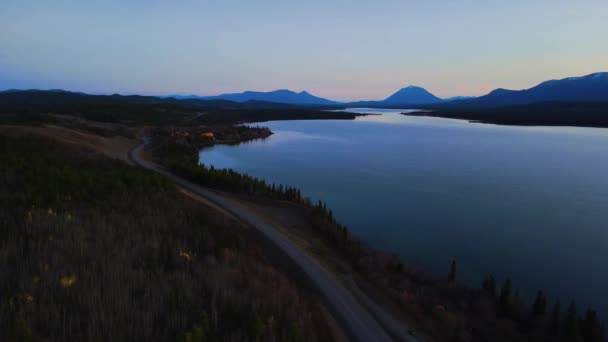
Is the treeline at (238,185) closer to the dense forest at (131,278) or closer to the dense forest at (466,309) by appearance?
the dense forest at (466,309)

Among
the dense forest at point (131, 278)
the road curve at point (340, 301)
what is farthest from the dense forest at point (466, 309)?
the dense forest at point (131, 278)

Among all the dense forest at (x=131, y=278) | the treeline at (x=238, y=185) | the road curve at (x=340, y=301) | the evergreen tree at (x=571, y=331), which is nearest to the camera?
the dense forest at (x=131, y=278)

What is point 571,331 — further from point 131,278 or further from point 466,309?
point 131,278

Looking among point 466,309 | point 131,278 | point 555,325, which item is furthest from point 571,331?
point 131,278

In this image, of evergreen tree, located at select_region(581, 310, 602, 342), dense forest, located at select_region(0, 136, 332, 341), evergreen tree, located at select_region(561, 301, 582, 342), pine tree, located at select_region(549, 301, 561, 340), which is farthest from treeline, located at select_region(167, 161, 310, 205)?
evergreen tree, located at select_region(581, 310, 602, 342)

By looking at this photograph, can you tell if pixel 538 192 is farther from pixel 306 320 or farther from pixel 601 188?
pixel 306 320

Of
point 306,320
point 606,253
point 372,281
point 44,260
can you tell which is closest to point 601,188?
point 606,253
